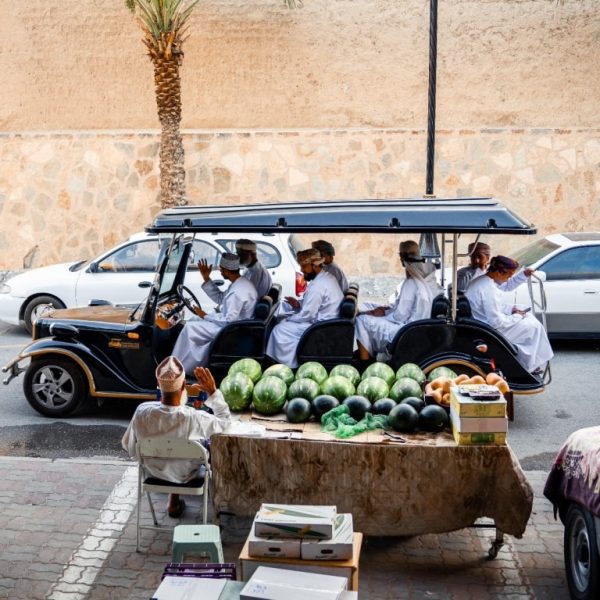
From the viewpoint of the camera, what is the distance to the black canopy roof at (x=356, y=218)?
8.28m

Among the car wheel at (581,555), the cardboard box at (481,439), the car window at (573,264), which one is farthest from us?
the car window at (573,264)

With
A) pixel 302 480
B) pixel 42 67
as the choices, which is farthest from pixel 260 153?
pixel 302 480

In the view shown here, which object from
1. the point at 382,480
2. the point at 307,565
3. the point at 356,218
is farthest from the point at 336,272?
the point at 307,565

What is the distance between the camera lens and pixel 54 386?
9.93m

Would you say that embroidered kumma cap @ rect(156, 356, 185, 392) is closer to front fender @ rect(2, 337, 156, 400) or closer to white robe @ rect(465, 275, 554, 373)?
front fender @ rect(2, 337, 156, 400)

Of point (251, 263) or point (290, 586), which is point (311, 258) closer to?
point (251, 263)

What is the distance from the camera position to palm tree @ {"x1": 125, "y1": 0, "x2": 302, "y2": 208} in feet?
56.5

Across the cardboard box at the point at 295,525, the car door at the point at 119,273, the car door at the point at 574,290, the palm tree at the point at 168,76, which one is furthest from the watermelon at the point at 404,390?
the palm tree at the point at 168,76

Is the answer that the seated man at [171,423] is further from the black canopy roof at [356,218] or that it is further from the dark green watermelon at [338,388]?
the black canopy roof at [356,218]

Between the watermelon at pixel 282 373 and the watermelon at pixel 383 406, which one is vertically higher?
the watermelon at pixel 282 373

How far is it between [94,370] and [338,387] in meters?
3.26

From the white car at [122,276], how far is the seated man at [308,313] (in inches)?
130

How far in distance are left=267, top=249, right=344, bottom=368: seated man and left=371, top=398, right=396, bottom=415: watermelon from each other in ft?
7.73

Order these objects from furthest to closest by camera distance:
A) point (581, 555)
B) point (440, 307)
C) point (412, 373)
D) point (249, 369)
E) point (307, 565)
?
point (440, 307) < point (249, 369) < point (412, 373) < point (581, 555) < point (307, 565)
